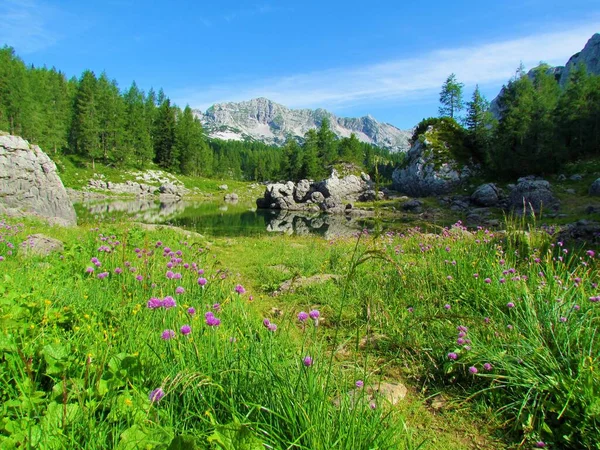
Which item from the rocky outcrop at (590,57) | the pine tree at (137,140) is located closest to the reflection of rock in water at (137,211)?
the pine tree at (137,140)

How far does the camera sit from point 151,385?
7.35 feet

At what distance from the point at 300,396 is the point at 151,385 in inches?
41.3

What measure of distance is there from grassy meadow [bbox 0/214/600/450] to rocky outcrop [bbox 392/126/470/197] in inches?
1993

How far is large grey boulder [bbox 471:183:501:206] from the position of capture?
37597 mm

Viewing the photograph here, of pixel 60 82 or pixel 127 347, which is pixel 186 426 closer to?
pixel 127 347

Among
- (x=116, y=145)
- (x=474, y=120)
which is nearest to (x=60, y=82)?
(x=116, y=145)

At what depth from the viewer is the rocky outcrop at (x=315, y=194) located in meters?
56.6

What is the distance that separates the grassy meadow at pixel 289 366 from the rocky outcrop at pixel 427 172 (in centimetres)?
5063

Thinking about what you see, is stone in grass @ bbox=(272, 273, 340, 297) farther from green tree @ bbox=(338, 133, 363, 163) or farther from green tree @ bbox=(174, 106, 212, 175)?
green tree @ bbox=(174, 106, 212, 175)

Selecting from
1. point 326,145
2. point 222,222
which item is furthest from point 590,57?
point 222,222

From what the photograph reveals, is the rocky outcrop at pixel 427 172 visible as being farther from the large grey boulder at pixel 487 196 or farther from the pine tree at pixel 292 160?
the pine tree at pixel 292 160

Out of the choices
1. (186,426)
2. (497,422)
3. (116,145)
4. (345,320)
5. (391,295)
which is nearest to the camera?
(186,426)

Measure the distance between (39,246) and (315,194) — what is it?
55535mm

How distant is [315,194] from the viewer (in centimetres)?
6144
